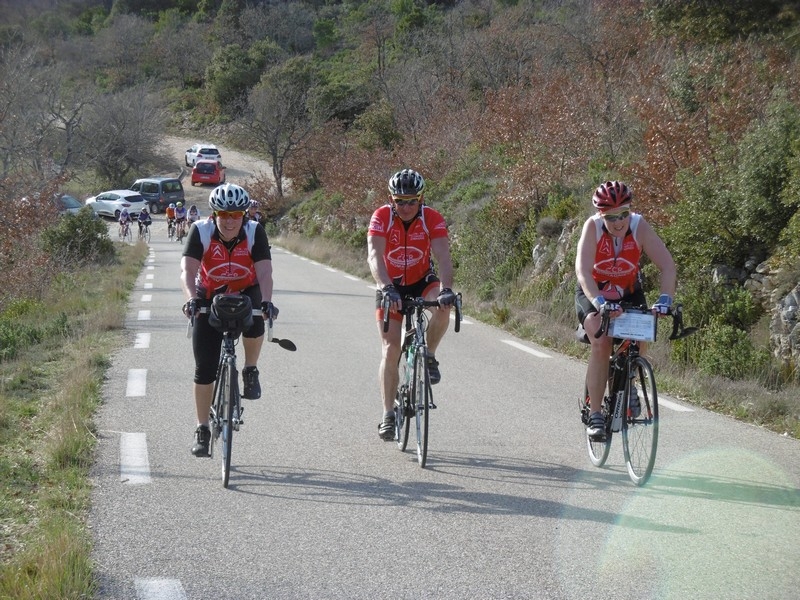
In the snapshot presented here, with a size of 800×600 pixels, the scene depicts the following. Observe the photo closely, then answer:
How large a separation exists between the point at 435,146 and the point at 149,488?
25156 millimetres

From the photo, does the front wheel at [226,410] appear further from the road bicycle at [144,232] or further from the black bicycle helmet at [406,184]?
the road bicycle at [144,232]

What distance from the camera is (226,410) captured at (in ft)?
19.8

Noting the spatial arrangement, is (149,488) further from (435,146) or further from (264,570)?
(435,146)

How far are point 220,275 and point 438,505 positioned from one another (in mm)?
2061

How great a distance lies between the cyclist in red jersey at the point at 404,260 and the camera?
21.9ft

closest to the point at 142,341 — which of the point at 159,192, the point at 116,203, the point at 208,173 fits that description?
the point at 116,203

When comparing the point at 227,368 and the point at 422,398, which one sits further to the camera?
the point at 422,398

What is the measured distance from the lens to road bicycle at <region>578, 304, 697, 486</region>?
5934 mm

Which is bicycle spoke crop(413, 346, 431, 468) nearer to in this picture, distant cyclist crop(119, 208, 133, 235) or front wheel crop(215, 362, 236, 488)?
front wheel crop(215, 362, 236, 488)

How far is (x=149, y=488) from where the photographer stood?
19.2 feet

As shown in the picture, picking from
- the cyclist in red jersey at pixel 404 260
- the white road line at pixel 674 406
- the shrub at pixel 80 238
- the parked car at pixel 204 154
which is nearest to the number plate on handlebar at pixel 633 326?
the cyclist in red jersey at pixel 404 260

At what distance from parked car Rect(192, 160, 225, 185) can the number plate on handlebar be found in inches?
2167

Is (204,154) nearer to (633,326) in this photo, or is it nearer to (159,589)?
(633,326)

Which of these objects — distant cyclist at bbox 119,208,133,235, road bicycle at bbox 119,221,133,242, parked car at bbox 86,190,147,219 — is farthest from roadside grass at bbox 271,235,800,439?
parked car at bbox 86,190,147,219
